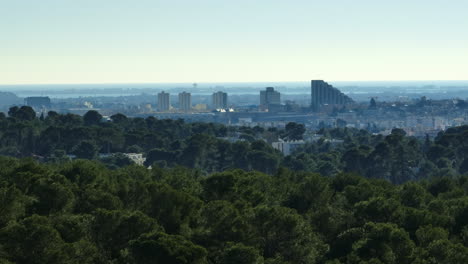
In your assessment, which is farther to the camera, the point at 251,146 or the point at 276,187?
the point at 251,146

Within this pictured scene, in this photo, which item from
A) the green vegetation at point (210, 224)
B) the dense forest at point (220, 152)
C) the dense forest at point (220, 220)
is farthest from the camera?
the dense forest at point (220, 152)

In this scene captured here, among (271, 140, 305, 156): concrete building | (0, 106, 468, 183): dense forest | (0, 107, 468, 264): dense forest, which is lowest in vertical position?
(271, 140, 305, 156): concrete building

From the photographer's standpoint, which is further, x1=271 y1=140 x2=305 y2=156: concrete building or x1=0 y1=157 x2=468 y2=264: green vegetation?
x1=271 y1=140 x2=305 y2=156: concrete building

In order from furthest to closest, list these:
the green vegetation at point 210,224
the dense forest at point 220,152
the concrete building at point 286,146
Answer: the concrete building at point 286,146 → the dense forest at point 220,152 → the green vegetation at point 210,224

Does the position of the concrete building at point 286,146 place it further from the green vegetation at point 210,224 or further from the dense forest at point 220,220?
the green vegetation at point 210,224

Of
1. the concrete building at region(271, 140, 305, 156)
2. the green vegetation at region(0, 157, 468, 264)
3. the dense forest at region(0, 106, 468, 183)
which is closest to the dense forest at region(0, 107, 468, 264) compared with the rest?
the green vegetation at region(0, 157, 468, 264)

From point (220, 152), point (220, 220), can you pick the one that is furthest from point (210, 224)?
point (220, 152)

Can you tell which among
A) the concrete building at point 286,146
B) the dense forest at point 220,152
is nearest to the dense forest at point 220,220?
the dense forest at point 220,152

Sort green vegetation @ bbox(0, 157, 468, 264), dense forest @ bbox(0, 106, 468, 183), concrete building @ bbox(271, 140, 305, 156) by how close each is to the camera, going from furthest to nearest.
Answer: concrete building @ bbox(271, 140, 305, 156) → dense forest @ bbox(0, 106, 468, 183) → green vegetation @ bbox(0, 157, 468, 264)

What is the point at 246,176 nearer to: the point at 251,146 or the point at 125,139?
the point at 251,146

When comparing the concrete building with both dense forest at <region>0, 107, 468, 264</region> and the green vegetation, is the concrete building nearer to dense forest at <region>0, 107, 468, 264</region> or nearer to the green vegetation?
dense forest at <region>0, 107, 468, 264</region>

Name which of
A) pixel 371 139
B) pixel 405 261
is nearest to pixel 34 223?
pixel 405 261
